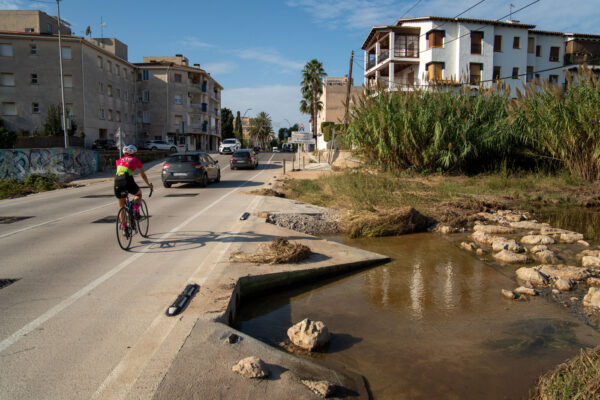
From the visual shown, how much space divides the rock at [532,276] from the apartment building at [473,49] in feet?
120

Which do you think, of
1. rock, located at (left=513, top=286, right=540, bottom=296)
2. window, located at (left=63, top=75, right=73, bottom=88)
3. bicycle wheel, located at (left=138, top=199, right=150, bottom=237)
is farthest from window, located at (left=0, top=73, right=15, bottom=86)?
rock, located at (left=513, top=286, right=540, bottom=296)

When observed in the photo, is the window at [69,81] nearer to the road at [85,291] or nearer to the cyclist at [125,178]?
the road at [85,291]

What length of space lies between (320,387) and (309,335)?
112 cm

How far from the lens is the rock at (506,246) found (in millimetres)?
8734

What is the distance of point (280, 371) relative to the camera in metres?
3.58

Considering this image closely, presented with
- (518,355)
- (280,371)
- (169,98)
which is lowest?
(518,355)

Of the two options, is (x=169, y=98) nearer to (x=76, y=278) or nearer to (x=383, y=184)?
(x=383, y=184)

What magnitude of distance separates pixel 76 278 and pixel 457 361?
5207 mm

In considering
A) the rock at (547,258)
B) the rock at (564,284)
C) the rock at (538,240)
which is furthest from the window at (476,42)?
the rock at (564,284)

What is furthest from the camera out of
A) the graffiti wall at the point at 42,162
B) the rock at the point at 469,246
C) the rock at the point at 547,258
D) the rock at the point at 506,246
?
the graffiti wall at the point at 42,162

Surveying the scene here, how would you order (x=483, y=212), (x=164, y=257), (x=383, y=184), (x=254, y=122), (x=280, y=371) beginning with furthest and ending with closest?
(x=254, y=122) → (x=383, y=184) → (x=483, y=212) → (x=164, y=257) → (x=280, y=371)

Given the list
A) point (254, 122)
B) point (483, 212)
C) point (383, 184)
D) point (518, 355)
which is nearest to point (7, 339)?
point (518, 355)

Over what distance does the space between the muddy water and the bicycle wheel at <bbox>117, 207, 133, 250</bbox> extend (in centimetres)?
318

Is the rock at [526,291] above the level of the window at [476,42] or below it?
below
